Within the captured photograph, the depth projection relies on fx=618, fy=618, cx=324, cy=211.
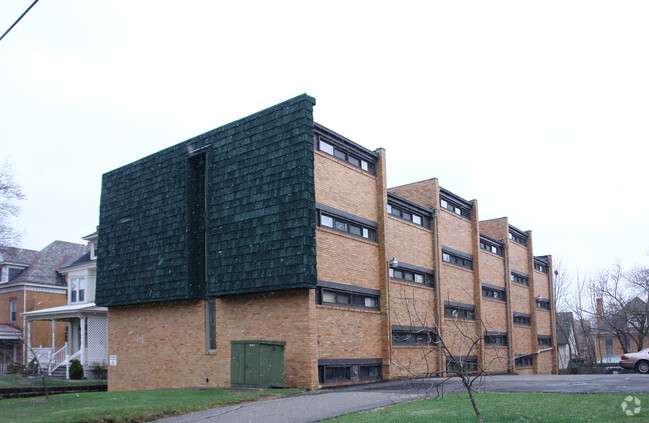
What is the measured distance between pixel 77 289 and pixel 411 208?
25.6 meters

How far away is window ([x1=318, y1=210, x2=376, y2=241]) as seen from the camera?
20.8 metres

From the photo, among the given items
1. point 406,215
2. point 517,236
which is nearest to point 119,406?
point 406,215

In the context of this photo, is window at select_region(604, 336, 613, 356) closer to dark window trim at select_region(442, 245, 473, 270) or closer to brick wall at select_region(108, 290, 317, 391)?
dark window trim at select_region(442, 245, 473, 270)

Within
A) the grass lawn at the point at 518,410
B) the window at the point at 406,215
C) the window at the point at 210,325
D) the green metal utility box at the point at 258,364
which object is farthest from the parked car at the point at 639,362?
the window at the point at 210,325

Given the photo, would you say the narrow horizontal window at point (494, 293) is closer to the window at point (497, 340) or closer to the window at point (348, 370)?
the window at point (497, 340)

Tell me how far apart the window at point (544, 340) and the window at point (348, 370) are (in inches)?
849

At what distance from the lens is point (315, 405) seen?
14.2 metres

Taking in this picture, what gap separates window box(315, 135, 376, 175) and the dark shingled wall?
1.39 m

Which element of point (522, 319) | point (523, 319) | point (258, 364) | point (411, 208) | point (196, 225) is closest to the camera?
point (258, 364)

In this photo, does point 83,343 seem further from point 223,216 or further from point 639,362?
point 639,362

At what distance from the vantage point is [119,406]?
49.2ft

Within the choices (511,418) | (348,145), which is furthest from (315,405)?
(348,145)

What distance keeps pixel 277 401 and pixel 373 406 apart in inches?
116

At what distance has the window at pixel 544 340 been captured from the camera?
4139cm
